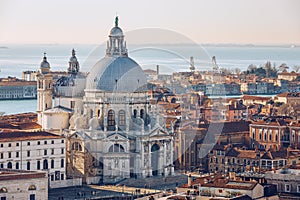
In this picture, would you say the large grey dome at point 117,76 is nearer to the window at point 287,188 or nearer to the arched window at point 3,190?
the arched window at point 3,190

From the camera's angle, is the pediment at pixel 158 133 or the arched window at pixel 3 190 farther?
the pediment at pixel 158 133

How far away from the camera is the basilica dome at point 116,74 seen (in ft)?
114

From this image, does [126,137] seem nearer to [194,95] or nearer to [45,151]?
[45,151]

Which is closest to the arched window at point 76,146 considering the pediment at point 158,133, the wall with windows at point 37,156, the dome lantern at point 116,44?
the wall with windows at point 37,156

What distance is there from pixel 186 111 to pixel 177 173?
10675mm

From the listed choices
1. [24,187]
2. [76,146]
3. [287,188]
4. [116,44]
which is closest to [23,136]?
[76,146]

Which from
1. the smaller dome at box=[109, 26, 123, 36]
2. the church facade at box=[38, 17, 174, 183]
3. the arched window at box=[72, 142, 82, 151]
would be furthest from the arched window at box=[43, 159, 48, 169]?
the smaller dome at box=[109, 26, 123, 36]

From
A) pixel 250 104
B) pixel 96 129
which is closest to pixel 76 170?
pixel 96 129

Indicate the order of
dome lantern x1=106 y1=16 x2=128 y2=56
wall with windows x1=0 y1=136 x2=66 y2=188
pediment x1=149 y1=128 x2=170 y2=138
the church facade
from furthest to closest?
1. dome lantern x1=106 y1=16 x2=128 y2=56
2. pediment x1=149 y1=128 x2=170 y2=138
3. the church facade
4. wall with windows x1=0 y1=136 x2=66 y2=188

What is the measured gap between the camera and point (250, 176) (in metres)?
27.1

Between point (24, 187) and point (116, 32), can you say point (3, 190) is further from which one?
point (116, 32)

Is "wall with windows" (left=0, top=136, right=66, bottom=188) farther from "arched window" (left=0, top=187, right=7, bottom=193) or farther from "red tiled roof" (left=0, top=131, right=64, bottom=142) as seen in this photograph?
"arched window" (left=0, top=187, right=7, bottom=193)

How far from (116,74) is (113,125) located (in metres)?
1.27

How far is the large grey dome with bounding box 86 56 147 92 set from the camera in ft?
114
